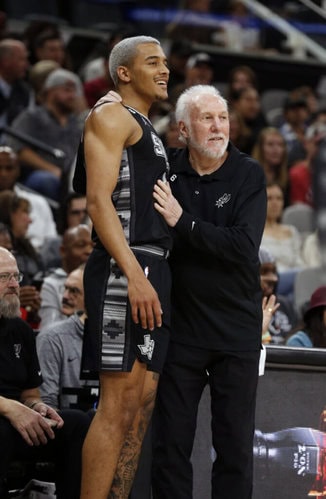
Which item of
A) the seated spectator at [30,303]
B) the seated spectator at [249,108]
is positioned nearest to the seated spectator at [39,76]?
the seated spectator at [249,108]

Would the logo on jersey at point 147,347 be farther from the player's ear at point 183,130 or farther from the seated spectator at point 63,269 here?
the seated spectator at point 63,269

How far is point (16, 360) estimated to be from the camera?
579 cm

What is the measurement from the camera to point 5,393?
5781 millimetres

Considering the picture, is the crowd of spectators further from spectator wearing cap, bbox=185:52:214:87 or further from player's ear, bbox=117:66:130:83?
player's ear, bbox=117:66:130:83

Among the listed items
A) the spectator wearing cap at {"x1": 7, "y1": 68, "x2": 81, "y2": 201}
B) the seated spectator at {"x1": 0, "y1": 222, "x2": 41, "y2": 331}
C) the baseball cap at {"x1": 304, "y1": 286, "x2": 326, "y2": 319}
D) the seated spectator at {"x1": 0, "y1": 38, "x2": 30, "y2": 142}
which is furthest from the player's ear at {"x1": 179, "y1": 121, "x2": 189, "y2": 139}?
the seated spectator at {"x1": 0, "y1": 38, "x2": 30, "y2": 142}

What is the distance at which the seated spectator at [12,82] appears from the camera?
1202cm

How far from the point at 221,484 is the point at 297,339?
2.22 metres

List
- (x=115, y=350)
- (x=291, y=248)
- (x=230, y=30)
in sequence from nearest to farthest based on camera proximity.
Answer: (x=115, y=350) < (x=291, y=248) < (x=230, y=30)

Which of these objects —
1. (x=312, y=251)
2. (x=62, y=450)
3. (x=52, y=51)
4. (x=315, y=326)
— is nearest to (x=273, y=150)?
(x=312, y=251)

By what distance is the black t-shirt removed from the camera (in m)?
5.77

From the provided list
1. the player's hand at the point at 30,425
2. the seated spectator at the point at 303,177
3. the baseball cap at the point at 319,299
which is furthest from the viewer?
the seated spectator at the point at 303,177

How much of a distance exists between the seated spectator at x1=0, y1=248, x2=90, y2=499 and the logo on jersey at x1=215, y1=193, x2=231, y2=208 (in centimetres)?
116

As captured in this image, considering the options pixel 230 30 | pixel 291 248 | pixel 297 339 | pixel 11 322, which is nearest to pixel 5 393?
pixel 11 322

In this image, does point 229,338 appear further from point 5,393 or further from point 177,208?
point 5,393
